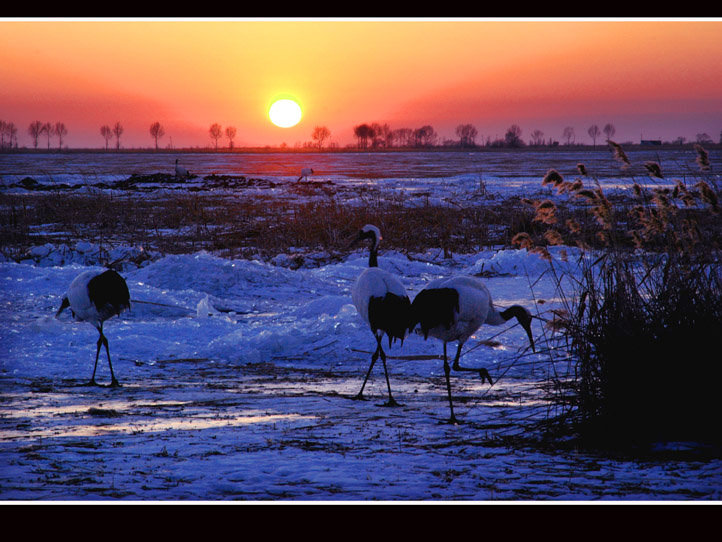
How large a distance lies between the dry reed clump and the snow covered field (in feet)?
0.88

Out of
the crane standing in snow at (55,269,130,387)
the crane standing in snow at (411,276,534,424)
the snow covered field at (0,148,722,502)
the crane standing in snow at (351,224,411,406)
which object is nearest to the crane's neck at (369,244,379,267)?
the snow covered field at (0,148,722,502)

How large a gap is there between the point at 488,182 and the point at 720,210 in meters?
31.3

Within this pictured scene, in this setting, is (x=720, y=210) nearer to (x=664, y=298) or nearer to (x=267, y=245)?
A: (x=664, y=298)

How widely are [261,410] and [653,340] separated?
10.3 ft

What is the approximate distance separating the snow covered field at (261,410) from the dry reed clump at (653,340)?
0.88 ft

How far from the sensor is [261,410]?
6.31 m

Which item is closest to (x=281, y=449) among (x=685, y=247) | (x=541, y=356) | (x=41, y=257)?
(x=685, y=247)

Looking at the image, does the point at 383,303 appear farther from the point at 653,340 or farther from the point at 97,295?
the point at 97,295

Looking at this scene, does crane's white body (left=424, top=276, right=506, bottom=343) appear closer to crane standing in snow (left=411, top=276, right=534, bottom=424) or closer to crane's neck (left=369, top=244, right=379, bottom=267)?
crane standing in snow (left=411, top=276, right=534, bottom=424)

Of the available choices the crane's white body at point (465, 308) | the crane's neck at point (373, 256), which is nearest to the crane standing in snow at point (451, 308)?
the crane's white body at point (465, 308)

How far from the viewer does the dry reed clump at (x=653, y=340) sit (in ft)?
16.5

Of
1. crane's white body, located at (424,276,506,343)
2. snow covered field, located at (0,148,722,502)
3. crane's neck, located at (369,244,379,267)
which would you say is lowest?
snow covered field, located at (0,148,722,502)

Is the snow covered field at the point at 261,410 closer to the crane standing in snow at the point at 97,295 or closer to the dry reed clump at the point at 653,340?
the dry reed clump at the point at 653,340

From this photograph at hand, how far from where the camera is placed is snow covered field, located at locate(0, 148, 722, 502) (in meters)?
4.26
